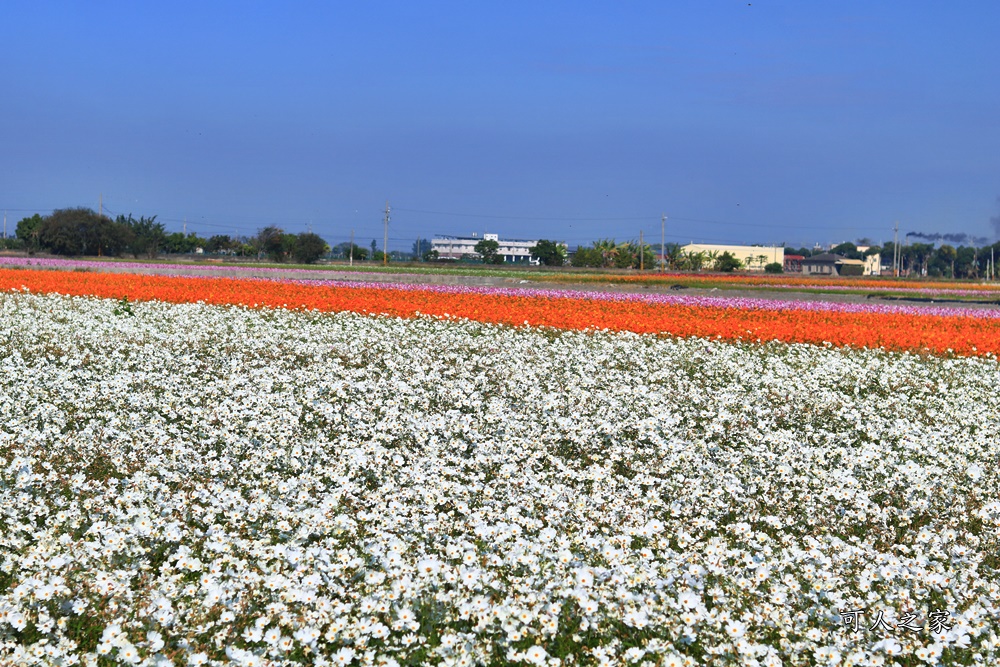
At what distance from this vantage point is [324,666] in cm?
414

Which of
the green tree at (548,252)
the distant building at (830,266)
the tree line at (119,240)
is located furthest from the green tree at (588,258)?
the distant building at (830,266)

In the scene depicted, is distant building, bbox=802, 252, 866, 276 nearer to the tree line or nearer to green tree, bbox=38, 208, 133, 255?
the tree line

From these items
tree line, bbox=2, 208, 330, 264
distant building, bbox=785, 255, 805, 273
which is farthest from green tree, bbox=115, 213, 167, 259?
distant building, bbox=785, 255, 805, 273

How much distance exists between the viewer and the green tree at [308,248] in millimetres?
82125

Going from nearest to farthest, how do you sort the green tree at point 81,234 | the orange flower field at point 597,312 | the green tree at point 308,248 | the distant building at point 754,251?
1. the orange flower field at point 597,312
2. the green tree at point 81,234
3. the green tree at point 308,248
4. the distant building at point 754,251

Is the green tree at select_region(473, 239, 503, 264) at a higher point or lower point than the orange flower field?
higher

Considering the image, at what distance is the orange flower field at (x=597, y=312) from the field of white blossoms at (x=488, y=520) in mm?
5527

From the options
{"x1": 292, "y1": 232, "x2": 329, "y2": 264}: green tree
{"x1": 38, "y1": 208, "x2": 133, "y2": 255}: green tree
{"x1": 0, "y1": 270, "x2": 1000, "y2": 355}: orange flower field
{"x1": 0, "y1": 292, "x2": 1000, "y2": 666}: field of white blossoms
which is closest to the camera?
{"x1": 0, "y1": 292, "x2": 1000, "y2": 666}: field of white blossoms

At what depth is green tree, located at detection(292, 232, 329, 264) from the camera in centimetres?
8212

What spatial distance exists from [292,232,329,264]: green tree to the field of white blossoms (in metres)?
70.4

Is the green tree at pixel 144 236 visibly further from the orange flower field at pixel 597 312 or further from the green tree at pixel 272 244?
the orange flower field at pixel 597 312

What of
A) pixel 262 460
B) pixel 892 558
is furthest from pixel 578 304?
pixel 892 558

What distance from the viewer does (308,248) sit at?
269 feet

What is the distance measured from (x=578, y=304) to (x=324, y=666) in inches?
797
